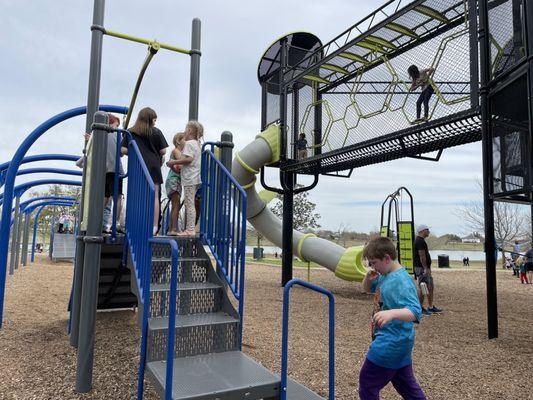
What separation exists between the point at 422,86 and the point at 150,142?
4.84 meters

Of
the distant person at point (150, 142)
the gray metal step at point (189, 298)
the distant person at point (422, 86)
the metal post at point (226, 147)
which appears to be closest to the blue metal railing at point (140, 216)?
the gray metal step at point (189, 298)

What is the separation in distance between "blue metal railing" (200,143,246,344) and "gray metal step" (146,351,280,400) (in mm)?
532

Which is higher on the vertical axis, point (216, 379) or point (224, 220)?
point (224, 220)

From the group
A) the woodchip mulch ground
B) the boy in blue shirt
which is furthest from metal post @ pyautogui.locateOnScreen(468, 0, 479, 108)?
the boy in blue shirt

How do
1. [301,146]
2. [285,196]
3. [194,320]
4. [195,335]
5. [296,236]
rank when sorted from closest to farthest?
[195,335]
[194,320]
[301,146]
[285,196]
[296,236]

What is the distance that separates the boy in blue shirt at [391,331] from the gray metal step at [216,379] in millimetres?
666

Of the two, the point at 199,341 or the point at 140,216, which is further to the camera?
the point at 140,216

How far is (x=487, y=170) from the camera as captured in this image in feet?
19.1

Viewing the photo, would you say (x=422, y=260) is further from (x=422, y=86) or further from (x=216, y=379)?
(x=216, y=379)

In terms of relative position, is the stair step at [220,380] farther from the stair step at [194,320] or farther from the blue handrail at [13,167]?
the blue handrail at [13,167]

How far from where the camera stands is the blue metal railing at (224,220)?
12.3 ft

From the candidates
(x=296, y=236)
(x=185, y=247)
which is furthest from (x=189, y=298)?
(x=296, y=236)

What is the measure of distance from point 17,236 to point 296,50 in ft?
32.9

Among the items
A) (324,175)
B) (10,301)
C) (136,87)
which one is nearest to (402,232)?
(324,175)
